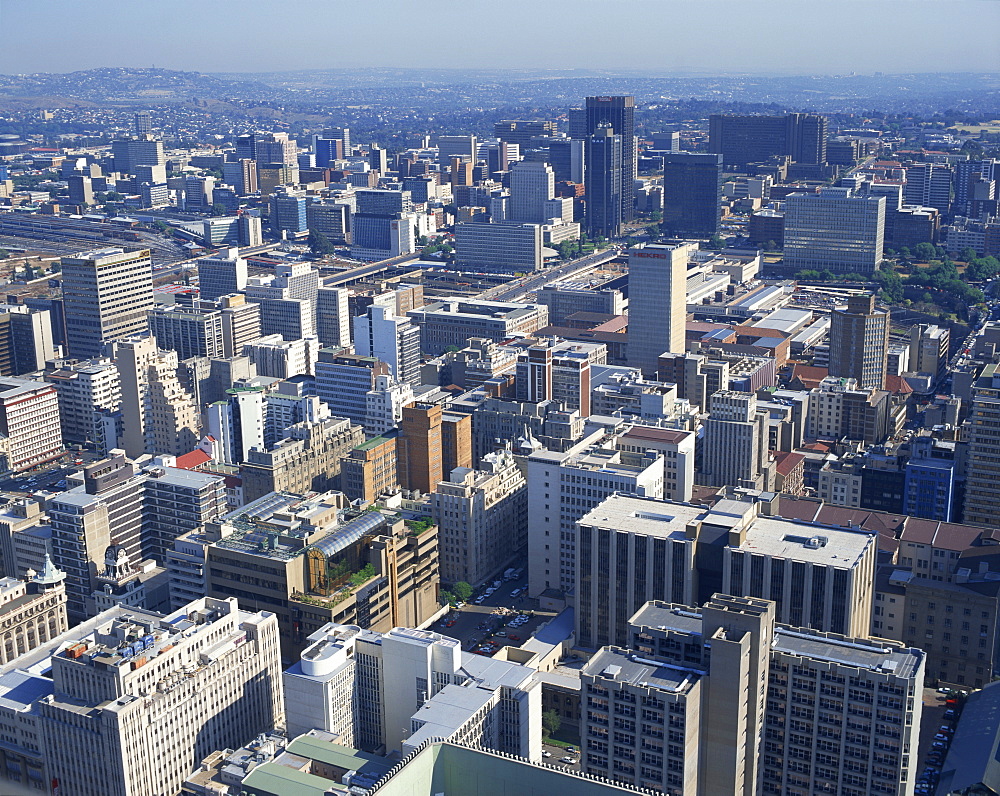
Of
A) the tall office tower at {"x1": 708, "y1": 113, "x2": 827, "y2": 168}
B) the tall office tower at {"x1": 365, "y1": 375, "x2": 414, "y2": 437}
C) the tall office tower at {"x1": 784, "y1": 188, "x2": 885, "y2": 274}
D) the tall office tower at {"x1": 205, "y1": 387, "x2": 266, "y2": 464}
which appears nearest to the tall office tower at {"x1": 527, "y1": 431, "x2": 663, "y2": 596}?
the tall office tower at {"x1": 365, "y1": 375, "x2": 414, "y2": 437}

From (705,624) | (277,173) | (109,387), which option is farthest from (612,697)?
(277,173)

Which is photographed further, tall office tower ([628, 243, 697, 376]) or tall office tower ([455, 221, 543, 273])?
tall office tower ([455, 221, 543, 273])

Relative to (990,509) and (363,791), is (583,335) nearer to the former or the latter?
(990,509)

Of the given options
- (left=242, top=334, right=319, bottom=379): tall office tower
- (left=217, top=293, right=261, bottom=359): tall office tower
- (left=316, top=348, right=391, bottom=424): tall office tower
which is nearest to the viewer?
(left=316, top=348, right=391, bottom=424): tall office tower

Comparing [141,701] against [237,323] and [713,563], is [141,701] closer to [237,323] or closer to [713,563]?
[713,563]

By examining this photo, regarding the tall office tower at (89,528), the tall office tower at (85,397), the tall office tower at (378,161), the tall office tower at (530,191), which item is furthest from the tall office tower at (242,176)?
the tall office tower at (89,528)

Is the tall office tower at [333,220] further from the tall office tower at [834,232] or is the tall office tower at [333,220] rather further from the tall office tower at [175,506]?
the tall office tower at [175,506]

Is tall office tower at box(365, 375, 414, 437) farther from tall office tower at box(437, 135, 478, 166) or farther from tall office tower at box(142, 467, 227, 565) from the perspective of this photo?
tall office tower at box(437, 135, 478, 166)
